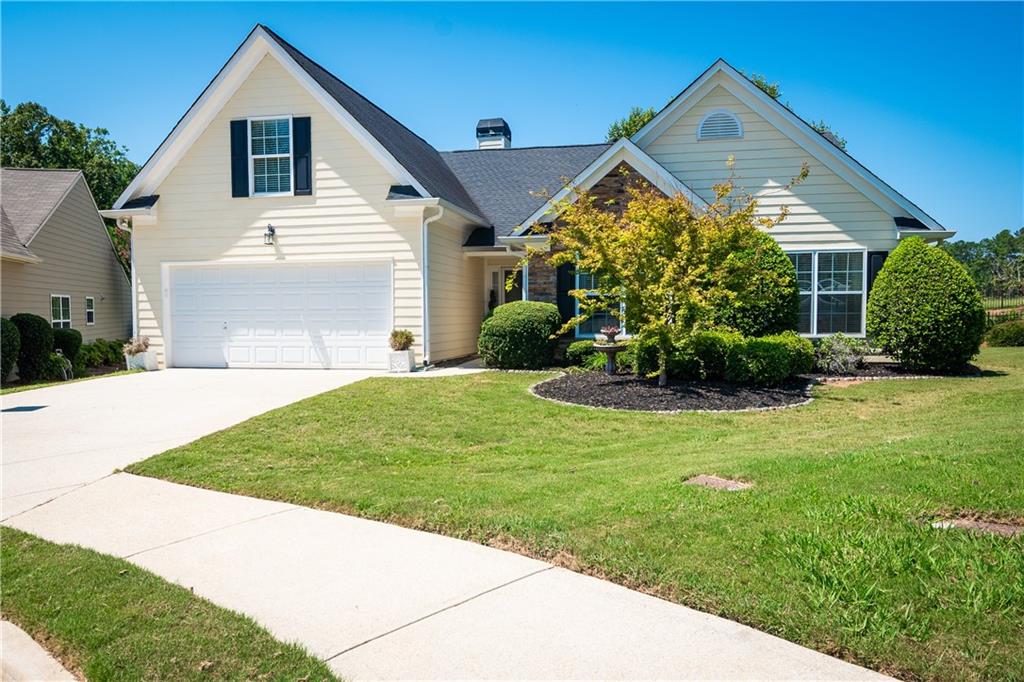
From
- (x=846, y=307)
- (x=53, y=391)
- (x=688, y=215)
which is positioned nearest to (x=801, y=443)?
(x=688, y=215)

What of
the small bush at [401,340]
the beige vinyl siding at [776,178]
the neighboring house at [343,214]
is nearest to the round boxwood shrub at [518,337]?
the neighboring house at [343,214]

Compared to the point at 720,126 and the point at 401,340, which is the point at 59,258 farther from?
the point at 720,126

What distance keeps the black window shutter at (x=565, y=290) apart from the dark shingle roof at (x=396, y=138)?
3.05 metres

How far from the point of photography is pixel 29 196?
21234 millimetres

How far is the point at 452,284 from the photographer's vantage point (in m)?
17.2

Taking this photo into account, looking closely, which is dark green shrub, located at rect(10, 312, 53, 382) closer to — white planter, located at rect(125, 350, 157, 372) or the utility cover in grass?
white planter, located at rect(125, 350, 157, 372)

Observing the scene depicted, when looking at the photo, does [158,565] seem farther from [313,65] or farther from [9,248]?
[9,248]

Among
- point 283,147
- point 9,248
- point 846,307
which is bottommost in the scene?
point 846,307

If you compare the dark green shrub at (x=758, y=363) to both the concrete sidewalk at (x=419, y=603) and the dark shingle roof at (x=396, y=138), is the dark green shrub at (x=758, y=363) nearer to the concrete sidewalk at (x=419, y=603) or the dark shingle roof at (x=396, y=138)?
the dark shingle roof at (x=396, y=138)

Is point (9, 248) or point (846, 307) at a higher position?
point (9, 248)

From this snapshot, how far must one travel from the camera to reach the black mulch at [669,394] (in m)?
10.8

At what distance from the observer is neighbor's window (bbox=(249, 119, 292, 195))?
15.7 metres

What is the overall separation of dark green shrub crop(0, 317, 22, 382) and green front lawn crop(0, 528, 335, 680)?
1414 cm

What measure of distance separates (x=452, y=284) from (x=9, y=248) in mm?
11530
